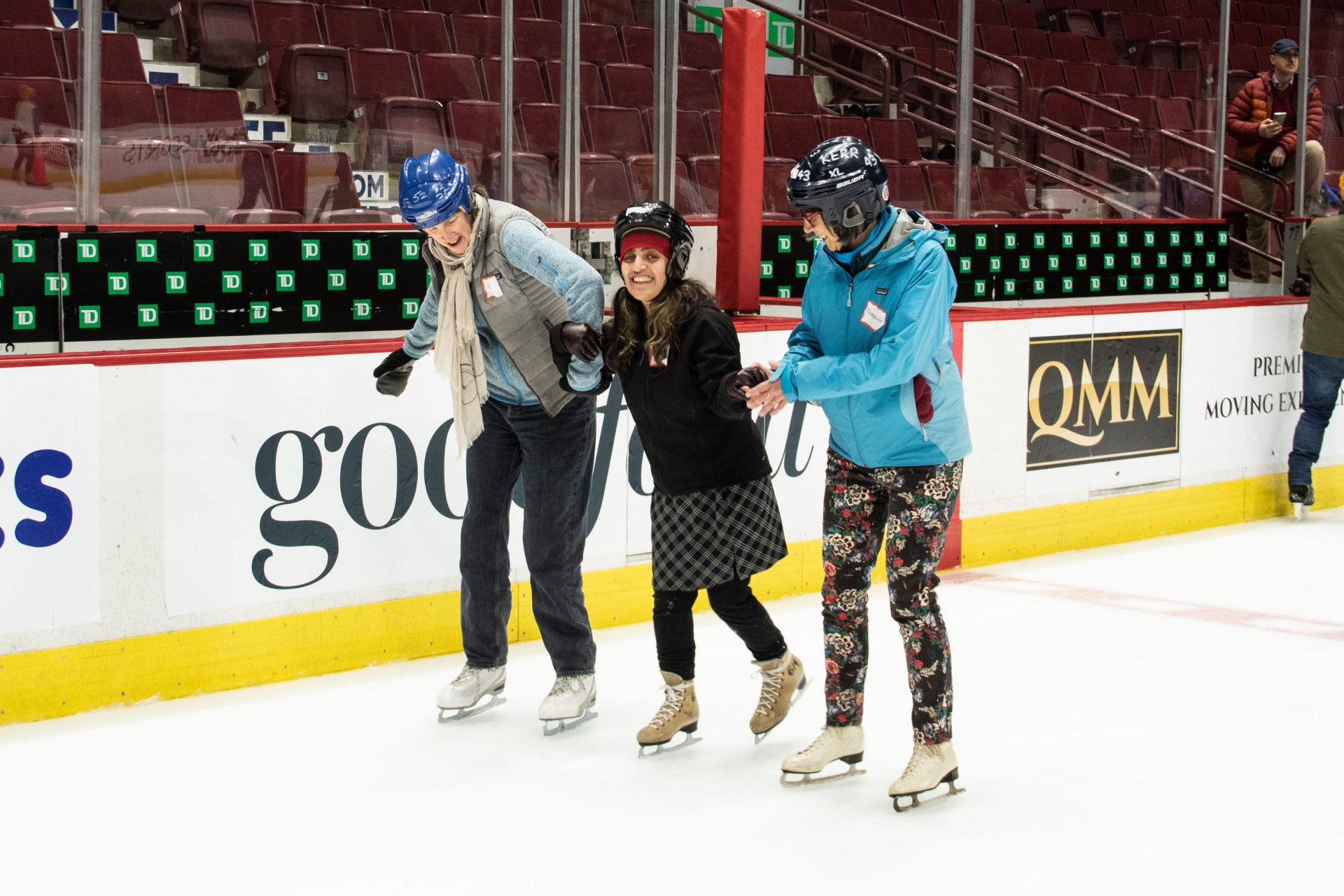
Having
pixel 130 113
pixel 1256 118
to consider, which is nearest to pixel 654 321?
pixel 130 113

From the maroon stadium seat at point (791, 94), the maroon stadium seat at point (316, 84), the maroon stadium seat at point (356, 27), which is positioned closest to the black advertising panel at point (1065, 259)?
the maroon stadium seat at point (791, 94)

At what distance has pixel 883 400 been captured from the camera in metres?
3.29

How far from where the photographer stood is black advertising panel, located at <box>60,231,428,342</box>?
196 inches

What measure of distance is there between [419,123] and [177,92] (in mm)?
1027

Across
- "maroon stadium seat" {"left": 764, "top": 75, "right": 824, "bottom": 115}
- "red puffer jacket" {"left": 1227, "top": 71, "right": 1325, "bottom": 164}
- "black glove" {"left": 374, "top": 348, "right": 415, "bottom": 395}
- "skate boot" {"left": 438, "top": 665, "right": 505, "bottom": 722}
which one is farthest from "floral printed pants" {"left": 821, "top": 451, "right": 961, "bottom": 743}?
"red puffer jacket" {"left": 1227, "top": 71, "right": 1325, "bottom": 164}

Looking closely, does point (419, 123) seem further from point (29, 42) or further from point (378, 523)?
point (378, 523)

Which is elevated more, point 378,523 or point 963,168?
point 963,168

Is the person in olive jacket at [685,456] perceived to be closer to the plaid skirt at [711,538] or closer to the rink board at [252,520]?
the plaid skirt at [711,538]

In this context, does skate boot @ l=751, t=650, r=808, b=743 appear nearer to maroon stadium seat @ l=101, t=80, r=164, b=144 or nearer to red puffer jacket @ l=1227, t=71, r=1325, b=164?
maroon stadium seat @ l=101, t=80, r=164, b=144

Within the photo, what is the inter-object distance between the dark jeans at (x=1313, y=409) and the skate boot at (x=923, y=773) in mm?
4851

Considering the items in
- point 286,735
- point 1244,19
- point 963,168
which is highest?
point 1244,19

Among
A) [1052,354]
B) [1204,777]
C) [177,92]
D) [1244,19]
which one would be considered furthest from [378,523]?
[1244,19]

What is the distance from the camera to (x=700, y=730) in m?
4.08

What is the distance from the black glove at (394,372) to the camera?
413 centimetres
